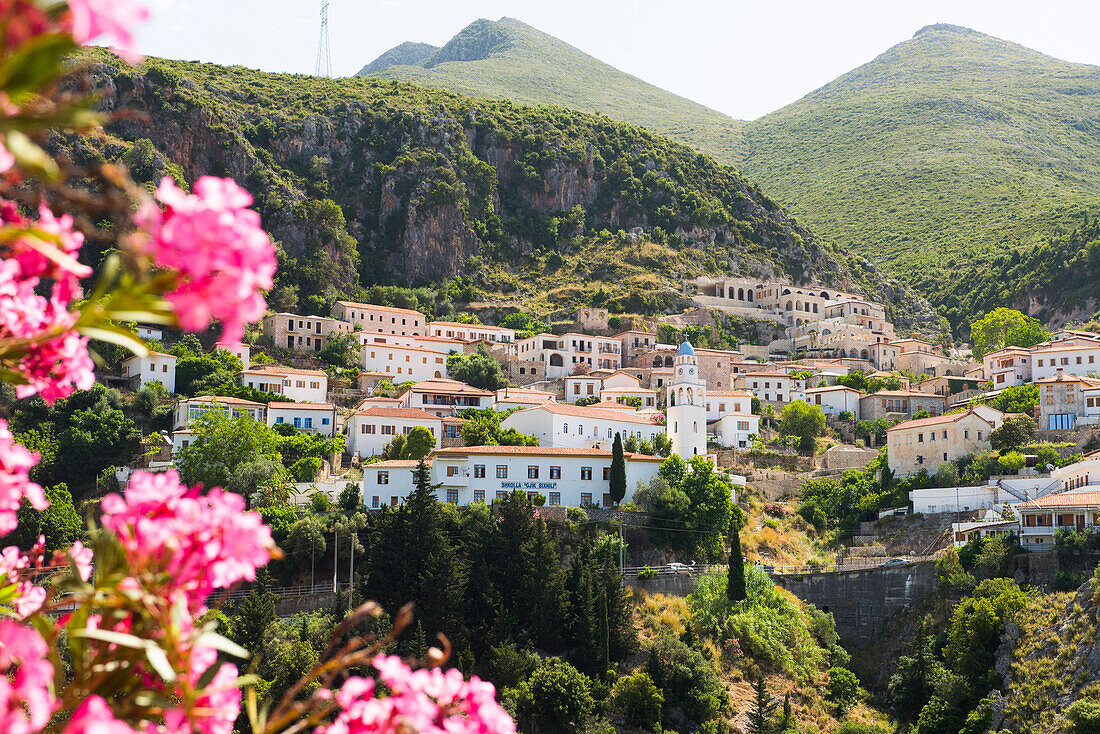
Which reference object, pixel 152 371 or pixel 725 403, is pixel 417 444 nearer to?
pixel 152 371

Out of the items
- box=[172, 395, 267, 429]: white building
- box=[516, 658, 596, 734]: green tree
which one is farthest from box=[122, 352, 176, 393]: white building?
box=[516, 658, 596, 734]: green tree

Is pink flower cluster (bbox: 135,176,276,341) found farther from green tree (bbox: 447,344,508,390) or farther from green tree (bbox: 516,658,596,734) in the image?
green tree (bbox: 447,344,508,390)

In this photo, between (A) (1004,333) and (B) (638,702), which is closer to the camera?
(B) (638,702)

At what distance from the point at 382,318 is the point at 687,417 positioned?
38381 millimetres

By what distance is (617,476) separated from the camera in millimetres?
59156

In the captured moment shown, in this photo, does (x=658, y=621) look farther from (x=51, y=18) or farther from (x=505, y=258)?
(x=505, y=258)

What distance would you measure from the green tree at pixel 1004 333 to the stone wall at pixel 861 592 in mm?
46931

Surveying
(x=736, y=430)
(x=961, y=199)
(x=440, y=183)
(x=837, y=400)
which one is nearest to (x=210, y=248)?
(x=736, y=430)

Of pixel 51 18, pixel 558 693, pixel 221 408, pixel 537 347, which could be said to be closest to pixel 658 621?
pixel 558 693

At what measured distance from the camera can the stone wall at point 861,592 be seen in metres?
56.9

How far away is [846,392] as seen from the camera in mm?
83875

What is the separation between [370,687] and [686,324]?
10360 centimetres

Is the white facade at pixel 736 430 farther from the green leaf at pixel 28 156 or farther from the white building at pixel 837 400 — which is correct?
the green leaf at pixel 28 156

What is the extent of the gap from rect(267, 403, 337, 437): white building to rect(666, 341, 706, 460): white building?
22.0 m
